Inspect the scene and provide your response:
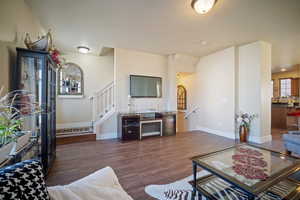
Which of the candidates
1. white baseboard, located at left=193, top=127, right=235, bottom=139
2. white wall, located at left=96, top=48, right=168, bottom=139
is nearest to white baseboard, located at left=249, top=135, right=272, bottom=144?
white baseboard, located at left=193, top=127, right=235, bottom=139

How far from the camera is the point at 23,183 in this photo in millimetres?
729

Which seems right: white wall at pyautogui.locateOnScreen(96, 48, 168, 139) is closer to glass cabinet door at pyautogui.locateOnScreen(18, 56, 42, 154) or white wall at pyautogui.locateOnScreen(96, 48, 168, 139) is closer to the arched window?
the arched window

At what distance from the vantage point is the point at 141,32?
3.27m

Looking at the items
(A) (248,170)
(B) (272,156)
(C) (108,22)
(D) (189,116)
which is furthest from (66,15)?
(D) (189,116)

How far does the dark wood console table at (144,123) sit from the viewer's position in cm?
404

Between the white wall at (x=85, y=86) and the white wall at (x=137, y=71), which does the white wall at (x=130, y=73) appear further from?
the white wall at (x=85, y=86)

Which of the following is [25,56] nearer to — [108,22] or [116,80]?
[108,22]

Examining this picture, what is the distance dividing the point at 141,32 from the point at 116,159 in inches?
116

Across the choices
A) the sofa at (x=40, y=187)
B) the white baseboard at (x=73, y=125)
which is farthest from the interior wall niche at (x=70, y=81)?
the sofa at (x=40, y=187)

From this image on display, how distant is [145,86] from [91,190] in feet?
13.0

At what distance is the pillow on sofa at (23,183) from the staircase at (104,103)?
353 cm

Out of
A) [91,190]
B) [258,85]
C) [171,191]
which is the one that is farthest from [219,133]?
[91,190]

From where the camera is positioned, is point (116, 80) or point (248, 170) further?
point (116, 80)

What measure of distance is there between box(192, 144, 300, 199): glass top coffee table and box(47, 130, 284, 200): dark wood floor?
0.72m
